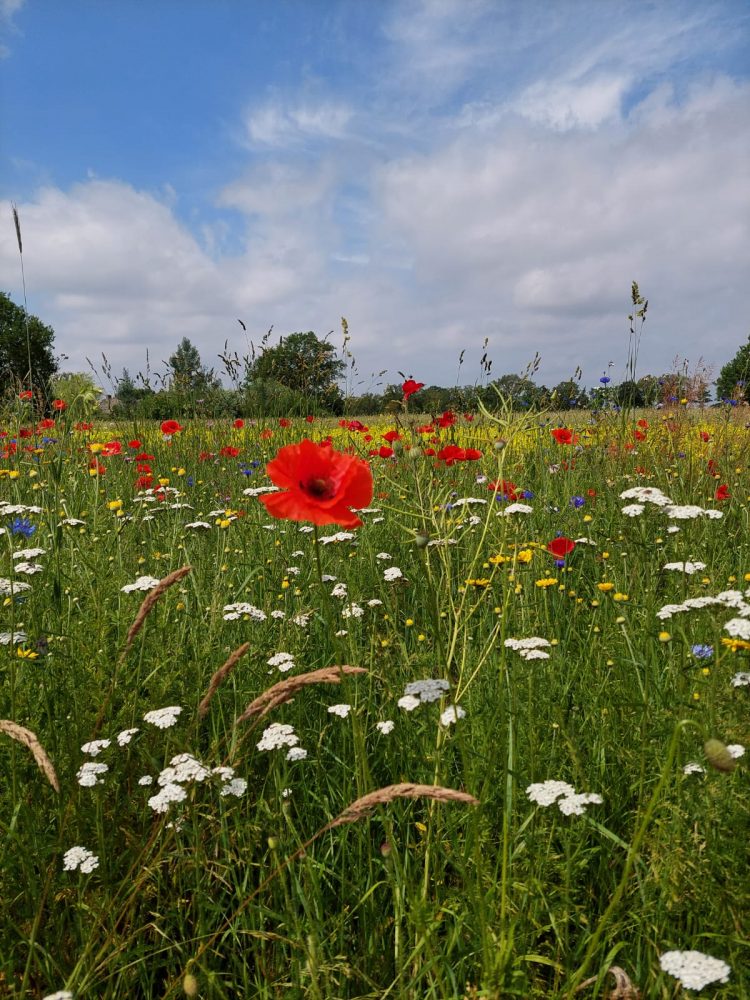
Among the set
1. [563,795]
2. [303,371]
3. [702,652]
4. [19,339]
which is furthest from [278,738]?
[19,339]

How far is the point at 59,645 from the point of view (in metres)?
2.26

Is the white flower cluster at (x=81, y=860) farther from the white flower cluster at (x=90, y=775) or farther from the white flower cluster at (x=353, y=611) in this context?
the white flower cluster at (x=353, y=611)

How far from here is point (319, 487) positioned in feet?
4.74

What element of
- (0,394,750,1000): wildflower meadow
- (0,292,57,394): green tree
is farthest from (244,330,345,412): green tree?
(0,292,57,394): green tree

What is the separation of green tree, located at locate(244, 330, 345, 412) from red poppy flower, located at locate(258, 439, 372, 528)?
14.1 feet

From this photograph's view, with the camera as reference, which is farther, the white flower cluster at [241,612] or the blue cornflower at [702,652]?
the white flower cluster at [241,612]

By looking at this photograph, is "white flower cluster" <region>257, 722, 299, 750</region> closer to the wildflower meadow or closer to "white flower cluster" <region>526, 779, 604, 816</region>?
the wildflower meadow

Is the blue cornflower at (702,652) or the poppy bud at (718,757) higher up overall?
the poppy bud at (718,757)

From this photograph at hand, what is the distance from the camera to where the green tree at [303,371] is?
19.5ft

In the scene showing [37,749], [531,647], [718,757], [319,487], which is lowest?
[531,647]

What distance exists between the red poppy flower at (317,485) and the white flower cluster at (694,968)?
0.94 meters

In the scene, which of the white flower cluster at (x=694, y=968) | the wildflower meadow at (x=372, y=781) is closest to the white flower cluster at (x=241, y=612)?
the wildflower meadow at (x=372, y=781)

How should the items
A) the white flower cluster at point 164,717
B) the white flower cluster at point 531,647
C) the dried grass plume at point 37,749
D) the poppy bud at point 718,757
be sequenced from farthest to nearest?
the white flower cluster at point 531,647
the white flower cluster at point 164,717
the dried grass plume at point 37,749
the poppy bud at point 718,757

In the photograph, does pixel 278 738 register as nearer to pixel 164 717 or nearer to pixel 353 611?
pixel 164 717
